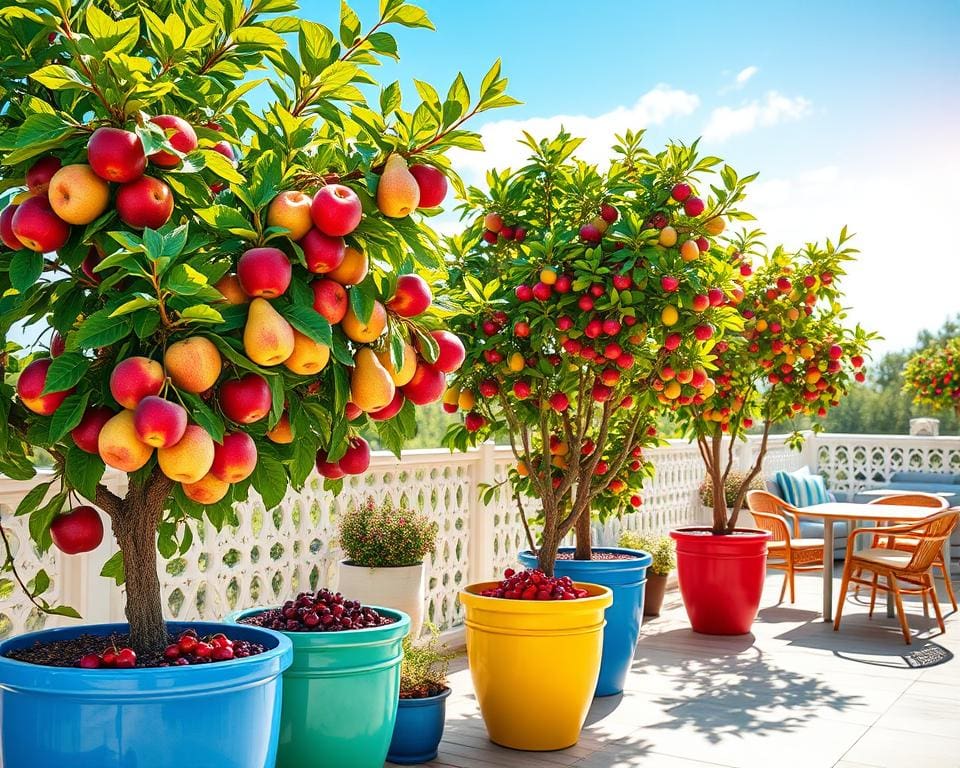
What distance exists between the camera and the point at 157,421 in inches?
56.9

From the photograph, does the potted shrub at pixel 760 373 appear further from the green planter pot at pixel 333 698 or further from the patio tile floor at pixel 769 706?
the green planter pot at pixel 333 698

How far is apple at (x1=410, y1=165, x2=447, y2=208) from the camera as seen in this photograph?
1709 mm

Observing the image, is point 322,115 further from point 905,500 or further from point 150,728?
point 905,500

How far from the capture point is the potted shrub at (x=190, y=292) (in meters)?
1.51

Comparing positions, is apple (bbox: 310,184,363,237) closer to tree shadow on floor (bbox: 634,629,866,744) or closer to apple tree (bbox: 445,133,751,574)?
apple tree (bbox: 445,133,751,574)

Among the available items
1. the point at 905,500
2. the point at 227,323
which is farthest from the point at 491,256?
the point at 905,500

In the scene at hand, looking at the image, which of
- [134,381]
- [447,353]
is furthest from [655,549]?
[134,381]

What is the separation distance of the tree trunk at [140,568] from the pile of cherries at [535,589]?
1763 mm

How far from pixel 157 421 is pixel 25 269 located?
1.30 ft

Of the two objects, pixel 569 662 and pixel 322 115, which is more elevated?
pixel 322 115

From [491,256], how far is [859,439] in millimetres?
7508

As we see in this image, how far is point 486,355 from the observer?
3615 millimetres

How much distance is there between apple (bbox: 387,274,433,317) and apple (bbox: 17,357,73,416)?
23.1 inches

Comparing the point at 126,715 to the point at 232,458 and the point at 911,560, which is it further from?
the point at 911,560
